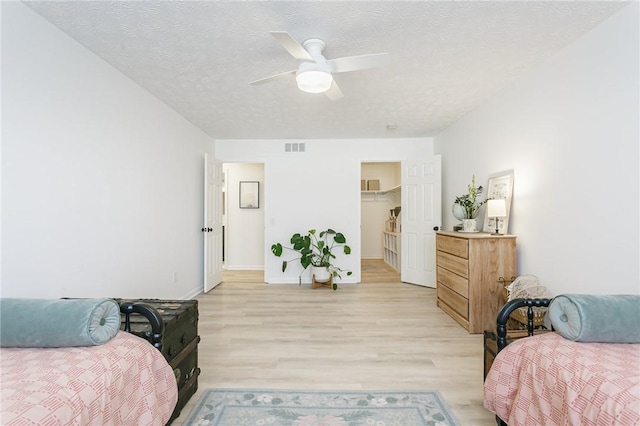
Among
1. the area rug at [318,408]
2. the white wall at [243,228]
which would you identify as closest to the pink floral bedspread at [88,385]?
the area rug at [318,408]

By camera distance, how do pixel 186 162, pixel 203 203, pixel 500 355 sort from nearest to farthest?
pixel 500 355
pixel 186 162
pixel 203 203

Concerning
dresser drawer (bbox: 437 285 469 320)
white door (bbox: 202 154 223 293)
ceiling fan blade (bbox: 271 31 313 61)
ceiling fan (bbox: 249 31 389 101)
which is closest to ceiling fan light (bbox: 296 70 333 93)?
ceiling fan (bbox: 249 31 389 101)

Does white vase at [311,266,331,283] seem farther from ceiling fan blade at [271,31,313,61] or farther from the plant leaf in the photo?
ceiling fan blade at [271,31,313,61]

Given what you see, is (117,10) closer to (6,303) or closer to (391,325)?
(6,303)

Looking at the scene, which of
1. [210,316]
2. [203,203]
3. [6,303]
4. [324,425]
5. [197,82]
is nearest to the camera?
[6,303]

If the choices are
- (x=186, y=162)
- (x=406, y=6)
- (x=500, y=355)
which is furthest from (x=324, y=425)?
(x=186, y=162)

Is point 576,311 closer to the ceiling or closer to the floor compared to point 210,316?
closer to the ceiling

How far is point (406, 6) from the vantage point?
1.86 m

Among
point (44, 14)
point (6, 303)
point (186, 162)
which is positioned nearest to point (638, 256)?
point (6, 303)

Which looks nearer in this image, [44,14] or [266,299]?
[44,14]

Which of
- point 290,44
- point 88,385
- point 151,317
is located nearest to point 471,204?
point 290,44

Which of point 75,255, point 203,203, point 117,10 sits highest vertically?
point 117,10

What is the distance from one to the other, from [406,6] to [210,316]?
3.53m

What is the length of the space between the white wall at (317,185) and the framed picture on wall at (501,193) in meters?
1.99
